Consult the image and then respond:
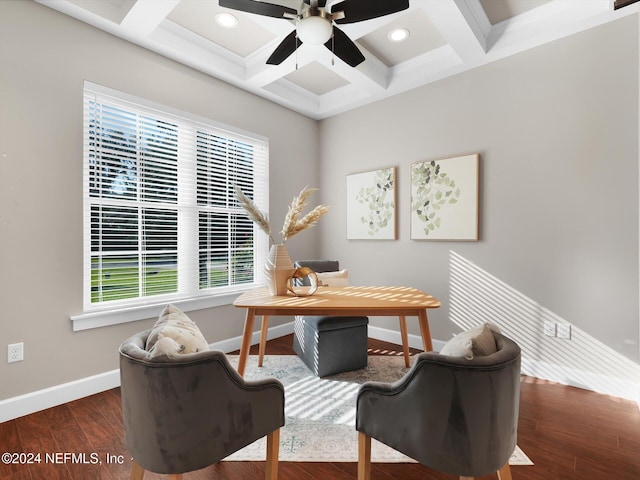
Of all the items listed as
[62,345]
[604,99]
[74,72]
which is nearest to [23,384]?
[62,345]

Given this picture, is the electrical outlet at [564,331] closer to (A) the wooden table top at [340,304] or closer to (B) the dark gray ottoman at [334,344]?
(A) the wooden table top at [340,304]

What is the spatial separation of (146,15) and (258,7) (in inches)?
44.0

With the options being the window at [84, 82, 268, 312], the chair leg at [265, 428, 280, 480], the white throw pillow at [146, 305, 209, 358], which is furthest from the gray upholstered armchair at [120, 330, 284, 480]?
the window at [84, 82, 268, 312]

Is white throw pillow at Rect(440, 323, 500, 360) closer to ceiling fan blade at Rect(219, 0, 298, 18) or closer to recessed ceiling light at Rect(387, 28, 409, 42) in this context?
ceiling fan blade at Rect(219, 0, 298, 18)

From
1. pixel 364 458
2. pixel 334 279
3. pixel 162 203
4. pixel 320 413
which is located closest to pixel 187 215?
pixel 162 203

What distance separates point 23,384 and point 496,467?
2.79 meters

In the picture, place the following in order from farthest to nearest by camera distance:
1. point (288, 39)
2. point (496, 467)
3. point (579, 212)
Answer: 1. point (579, 212)
2. point (288, 39)
3. point (496, 467)

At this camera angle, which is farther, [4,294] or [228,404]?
[4,294]

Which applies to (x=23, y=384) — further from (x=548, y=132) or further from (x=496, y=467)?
(x=548, y=132)

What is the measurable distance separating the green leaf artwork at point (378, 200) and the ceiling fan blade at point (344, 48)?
1.53 m

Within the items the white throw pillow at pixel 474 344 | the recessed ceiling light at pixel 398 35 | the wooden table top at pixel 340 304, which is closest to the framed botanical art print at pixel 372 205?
the recessed ceiling light at pixel 398 35

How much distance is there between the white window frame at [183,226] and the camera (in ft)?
8.02

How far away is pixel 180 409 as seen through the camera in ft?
3.62

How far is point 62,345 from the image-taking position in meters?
2.31
